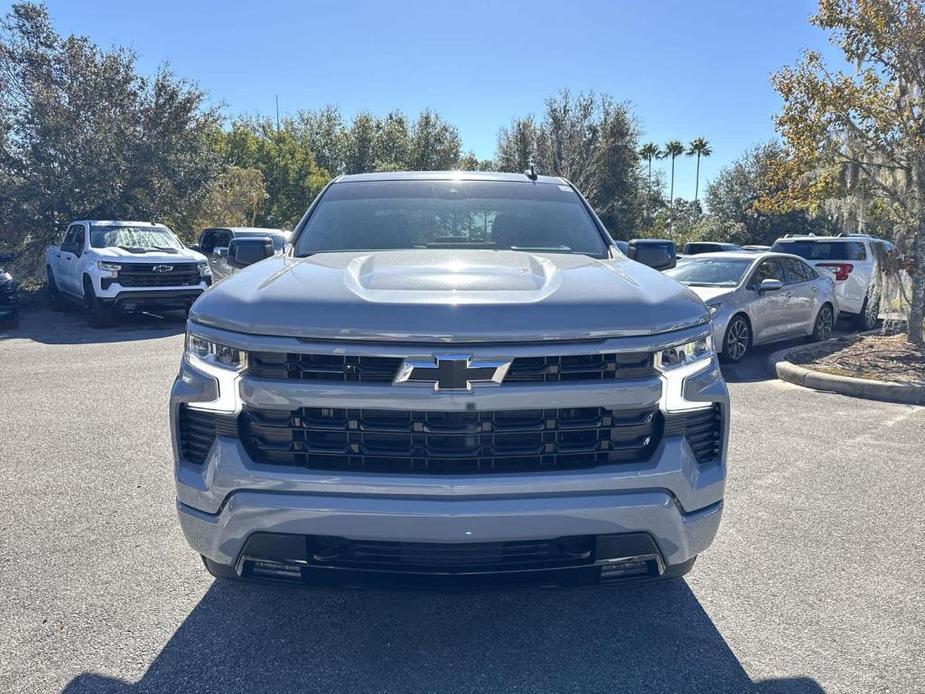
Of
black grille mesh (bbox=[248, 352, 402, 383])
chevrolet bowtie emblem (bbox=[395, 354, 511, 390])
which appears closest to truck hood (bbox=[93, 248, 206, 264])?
black grille mesh (bbox=[248, 352, 402, 383])

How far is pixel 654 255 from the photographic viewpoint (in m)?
4.06

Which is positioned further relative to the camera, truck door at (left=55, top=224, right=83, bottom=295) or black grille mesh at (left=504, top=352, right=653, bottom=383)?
truck door at (left=55, top=224, right=83, bottom=295)

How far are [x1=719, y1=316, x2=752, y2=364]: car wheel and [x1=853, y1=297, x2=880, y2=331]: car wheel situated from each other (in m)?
4.41

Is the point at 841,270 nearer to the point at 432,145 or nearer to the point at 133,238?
the point at 133,238

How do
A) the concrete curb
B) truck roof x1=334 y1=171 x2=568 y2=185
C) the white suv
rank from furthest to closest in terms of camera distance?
the white suv, the concrete curb, truck roof x1=334 y1=171 x2=568 y2=185

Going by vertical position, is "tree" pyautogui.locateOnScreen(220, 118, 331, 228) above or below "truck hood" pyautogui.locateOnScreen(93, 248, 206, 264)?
above

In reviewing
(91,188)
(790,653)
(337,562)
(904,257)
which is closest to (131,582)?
(337,562)

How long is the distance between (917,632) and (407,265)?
8.68 feet

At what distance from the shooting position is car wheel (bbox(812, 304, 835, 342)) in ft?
37.5

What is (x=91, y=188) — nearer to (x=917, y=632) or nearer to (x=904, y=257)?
(x=904, y=257)

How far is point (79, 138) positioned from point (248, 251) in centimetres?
1616

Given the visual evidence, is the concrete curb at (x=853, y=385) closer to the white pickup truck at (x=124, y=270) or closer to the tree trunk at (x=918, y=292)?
the tree trunk at (x=918, y=292)

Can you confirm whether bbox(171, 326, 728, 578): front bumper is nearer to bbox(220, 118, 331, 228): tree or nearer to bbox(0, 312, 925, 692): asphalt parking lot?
bbox(0, 312, 925, 692): asphalt parking lot

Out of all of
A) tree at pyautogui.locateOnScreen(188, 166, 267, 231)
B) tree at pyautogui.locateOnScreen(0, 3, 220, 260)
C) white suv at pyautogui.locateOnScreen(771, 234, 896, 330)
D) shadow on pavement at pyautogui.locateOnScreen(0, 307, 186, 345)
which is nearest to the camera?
shadow on pavement at pyautogui.locateOnScreen(0, 307, 186, 345)
